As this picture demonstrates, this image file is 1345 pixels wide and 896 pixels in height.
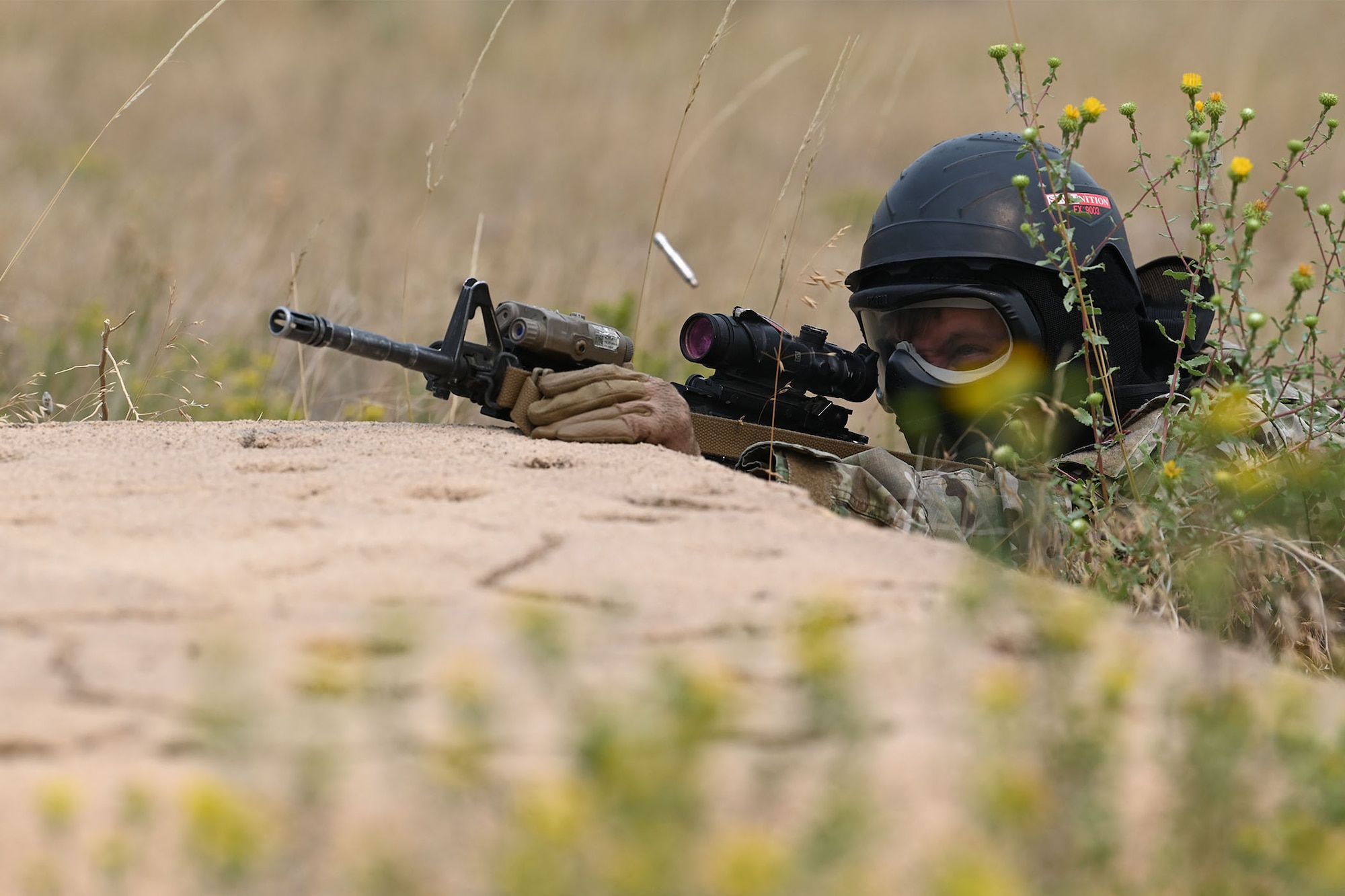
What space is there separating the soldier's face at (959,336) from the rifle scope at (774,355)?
0.53 ft

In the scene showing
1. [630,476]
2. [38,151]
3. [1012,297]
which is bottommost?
[630,476]

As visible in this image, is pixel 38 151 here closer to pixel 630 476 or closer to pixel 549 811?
pixel 630 476

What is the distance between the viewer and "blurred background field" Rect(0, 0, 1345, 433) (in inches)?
236

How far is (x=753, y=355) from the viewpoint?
3334 millimetres

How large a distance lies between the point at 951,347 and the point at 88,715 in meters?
2.66

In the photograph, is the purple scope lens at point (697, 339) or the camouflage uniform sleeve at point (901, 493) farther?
the purple scope lens at point (697, 339)

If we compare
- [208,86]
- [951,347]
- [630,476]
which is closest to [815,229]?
[208,86]

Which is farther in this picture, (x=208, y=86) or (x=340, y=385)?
(x=208, y=86)

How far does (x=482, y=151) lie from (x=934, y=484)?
9.78 metres

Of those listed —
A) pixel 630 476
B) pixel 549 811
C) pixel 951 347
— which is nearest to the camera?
pixel 549 811

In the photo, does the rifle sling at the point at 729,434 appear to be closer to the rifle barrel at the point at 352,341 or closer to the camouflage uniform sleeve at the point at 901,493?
the camouflage uniform sleeve at the point at 901,493

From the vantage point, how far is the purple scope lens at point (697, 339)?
3242mm

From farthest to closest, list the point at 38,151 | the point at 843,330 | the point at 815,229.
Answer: the point at 815,229
the point at 38,151
the point at 843,330

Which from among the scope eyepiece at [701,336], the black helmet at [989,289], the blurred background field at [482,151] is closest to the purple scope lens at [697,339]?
the scope eyepiece at [701,336]
